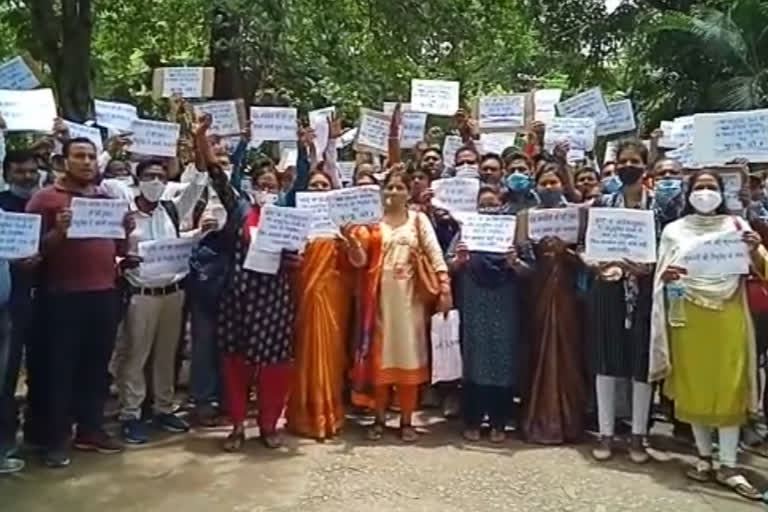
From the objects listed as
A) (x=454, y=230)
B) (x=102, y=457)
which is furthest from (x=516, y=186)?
(x=102, y=457)

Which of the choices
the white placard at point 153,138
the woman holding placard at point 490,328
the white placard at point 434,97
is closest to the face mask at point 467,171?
the woman holding placard at point 490,328

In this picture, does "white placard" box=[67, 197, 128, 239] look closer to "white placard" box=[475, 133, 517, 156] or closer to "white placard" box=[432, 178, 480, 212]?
"white placard" box=[432, 178, 480, 212]

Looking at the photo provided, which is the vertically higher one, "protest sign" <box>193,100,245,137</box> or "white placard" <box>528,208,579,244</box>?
"protest sign" <box>193,100,245,137</box>

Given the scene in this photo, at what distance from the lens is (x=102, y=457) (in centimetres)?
577

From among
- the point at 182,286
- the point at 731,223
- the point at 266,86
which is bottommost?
the point at 182,286

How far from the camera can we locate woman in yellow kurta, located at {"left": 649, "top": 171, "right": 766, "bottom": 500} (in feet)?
18.0

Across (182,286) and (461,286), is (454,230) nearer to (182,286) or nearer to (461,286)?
(461,286)

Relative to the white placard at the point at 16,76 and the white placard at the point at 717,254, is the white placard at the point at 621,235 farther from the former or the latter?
the white placard at the point at 16,76

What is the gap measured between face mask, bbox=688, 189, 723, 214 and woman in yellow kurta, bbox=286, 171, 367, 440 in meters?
1.92

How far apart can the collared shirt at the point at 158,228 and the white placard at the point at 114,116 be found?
2.31ft

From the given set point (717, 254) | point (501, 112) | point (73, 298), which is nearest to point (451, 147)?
point (501, 112)

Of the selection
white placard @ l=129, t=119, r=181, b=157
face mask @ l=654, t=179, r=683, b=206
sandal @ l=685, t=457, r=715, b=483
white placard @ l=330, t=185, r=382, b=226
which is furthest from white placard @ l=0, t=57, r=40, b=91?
sandal @ l=685, t=457, r=715, b=483

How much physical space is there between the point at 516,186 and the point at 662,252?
1.07 metres

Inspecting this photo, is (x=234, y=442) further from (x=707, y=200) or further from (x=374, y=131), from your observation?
(x=707, y=200)
